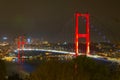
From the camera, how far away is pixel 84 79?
10.4m

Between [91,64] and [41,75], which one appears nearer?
[41,75]

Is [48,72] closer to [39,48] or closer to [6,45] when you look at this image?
[39,48]

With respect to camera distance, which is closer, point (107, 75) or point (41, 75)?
point (41, 75)

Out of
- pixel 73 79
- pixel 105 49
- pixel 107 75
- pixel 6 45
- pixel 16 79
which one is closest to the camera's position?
pixel 73 79

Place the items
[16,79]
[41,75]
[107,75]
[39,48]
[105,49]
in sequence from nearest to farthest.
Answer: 1. [41,75]
2. [107,75]
3. [16,79]
4. [105,49]
5. [39,48]

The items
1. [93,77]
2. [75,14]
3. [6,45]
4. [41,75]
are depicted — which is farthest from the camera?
[6,45]

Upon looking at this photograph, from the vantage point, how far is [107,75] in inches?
507

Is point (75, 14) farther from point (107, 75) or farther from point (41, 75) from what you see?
point (41, 75)

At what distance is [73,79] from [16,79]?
9.32 m

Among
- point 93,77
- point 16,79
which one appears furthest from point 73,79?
point 16,79

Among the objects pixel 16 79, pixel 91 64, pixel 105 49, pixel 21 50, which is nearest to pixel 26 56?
pixel 21 50

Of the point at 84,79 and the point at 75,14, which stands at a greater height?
the point at 75,14

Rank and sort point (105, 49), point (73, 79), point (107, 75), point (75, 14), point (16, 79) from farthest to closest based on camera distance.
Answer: point (105, 49), point (75, 14), point (16, 79), point (107, 75), point (73, 79)

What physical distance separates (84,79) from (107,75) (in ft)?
8.79
